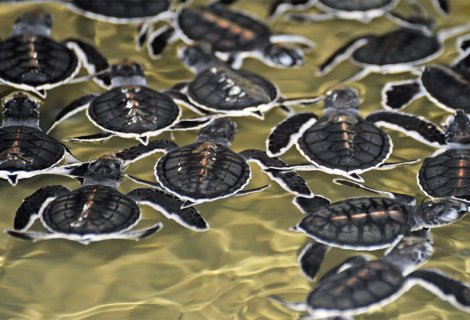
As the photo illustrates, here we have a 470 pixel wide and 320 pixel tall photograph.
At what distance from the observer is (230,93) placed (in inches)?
150

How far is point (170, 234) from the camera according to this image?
3279 millimetres

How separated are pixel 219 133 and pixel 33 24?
1531 millimetres

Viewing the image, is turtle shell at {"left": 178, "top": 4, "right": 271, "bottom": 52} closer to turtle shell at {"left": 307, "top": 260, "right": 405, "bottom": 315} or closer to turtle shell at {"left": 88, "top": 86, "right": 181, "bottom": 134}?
turtle shell at {"left": 88, "top": 86, "right": 181, "bottom": 134}

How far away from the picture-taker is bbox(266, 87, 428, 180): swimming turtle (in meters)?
3.42

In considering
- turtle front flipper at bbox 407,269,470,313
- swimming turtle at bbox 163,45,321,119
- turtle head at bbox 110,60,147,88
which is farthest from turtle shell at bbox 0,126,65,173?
turtle front flipper at bbox 407,269,470,313

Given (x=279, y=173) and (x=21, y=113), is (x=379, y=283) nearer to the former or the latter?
(x=279, y=173)

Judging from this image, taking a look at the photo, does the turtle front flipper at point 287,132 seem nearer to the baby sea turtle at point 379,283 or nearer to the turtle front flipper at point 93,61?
the baby sea turtle at point 379,283

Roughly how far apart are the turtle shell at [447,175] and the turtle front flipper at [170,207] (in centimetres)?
102

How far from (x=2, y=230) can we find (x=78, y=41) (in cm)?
154

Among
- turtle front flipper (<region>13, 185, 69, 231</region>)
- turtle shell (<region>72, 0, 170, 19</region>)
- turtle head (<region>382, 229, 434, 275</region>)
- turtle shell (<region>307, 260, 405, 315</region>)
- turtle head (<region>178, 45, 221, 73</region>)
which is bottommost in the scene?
turtle shell (<region>307, 260, 405, 315</region>)

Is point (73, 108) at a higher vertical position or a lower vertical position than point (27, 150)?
higher

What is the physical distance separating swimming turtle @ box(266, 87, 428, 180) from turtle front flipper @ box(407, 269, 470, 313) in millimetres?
594

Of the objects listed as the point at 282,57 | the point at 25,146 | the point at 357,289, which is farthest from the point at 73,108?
the point at 357,289

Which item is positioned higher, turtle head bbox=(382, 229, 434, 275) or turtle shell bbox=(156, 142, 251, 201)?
turtle shell bbox=(156, 142, 251, 201)
